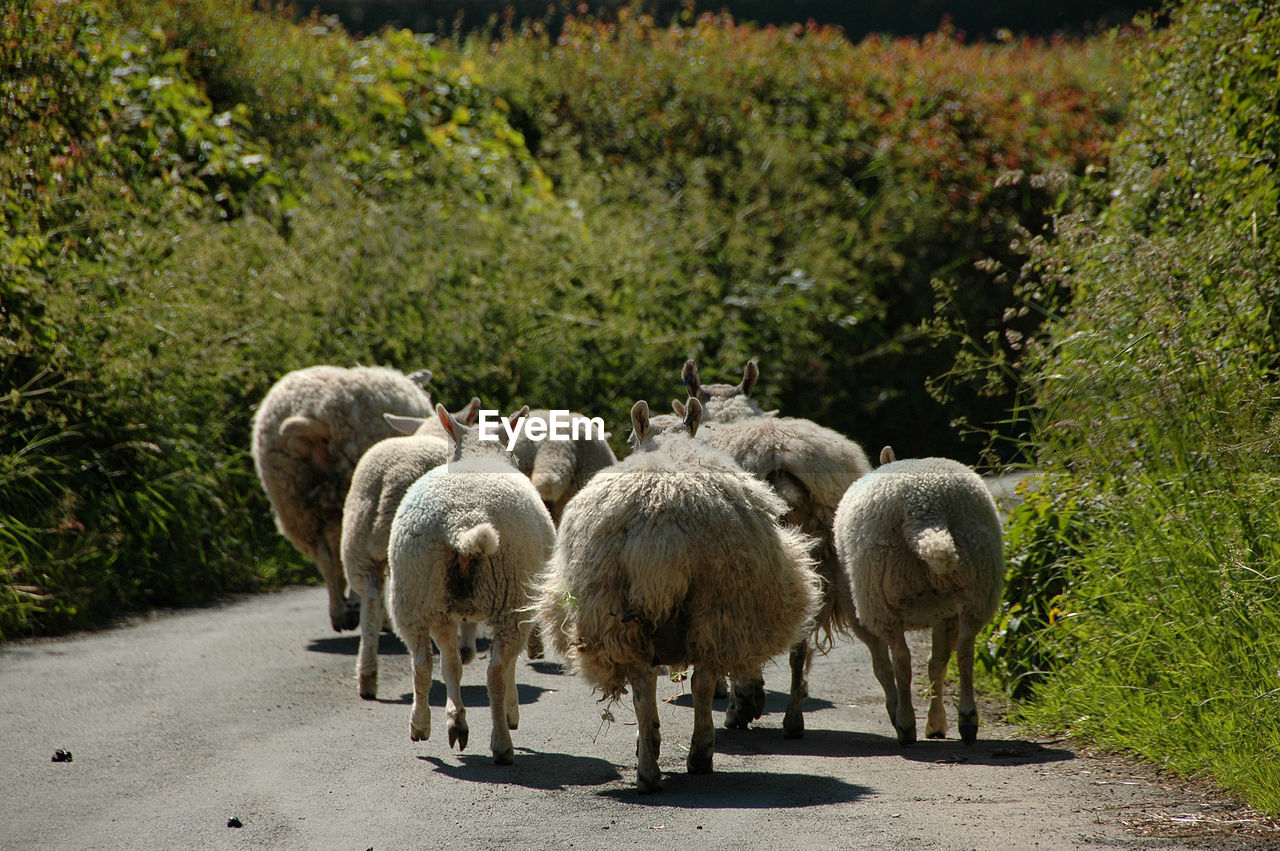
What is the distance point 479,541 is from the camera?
5.02m

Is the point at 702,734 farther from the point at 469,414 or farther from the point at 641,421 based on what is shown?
the point at 469,414

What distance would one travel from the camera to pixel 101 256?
972 centimetres

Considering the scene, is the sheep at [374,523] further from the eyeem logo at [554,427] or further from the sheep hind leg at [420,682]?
the sheep hind leg at [420,682]

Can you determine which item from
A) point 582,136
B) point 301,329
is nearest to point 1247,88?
point 301,329

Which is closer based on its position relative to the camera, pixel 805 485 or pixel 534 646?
pixel 805 485

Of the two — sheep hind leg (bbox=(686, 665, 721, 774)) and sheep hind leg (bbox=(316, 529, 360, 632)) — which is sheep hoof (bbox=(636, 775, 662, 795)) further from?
sheep hind leg (bbox=(316, 529, 360, 632))

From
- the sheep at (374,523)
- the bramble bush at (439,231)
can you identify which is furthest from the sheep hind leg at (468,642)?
the bramble bush at (439,231)

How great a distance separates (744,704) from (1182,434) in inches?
93.3

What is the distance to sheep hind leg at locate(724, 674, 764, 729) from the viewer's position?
5973 millimetres

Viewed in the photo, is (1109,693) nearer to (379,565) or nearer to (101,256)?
(379,565)

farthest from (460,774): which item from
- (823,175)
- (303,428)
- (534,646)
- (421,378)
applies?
(823,175)

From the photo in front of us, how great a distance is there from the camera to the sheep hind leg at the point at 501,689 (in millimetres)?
5238

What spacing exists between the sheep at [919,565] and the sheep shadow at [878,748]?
0.37ft

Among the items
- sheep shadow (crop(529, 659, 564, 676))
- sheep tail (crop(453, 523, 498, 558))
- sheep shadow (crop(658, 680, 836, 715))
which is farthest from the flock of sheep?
sheep shadow (crop(529, 659, 564, 676))
